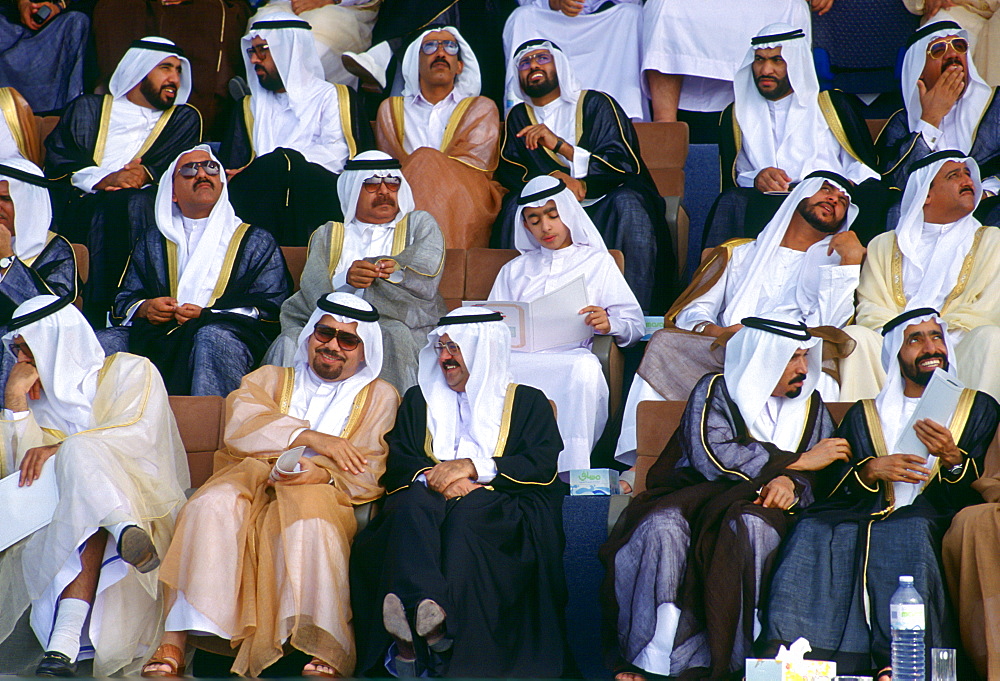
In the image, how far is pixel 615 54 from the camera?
25.3 feet

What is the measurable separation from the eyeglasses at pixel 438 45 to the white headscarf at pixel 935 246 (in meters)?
2.30

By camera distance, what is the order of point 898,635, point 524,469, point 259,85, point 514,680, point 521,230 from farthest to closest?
point 259,85, point 521,230, point 524,469, point 514,680, point 898,635

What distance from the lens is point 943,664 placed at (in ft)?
12.9

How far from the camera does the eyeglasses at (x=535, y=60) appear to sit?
7004 mm

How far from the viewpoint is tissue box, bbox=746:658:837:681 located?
358cm

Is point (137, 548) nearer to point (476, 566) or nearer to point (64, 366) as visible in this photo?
point (64, 366)

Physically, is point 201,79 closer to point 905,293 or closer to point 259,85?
point 259,85

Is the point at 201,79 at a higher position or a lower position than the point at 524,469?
higher

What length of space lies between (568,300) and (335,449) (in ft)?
4.30

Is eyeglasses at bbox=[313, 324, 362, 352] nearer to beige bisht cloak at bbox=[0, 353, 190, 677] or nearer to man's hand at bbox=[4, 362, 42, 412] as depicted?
Answer: beige bisht cloak at bbox=[0, 353, 190, 677]

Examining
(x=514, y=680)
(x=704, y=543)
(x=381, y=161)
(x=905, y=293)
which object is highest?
(x=381, y=161)

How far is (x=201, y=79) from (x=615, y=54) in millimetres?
2103

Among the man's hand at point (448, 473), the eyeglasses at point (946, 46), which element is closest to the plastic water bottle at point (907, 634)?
the man's hand at point (448, 473)

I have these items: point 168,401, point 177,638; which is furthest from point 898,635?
point 168,401
